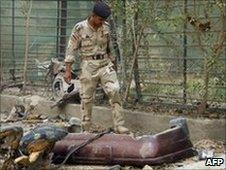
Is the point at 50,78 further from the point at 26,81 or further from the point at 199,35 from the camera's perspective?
the point at 199,35

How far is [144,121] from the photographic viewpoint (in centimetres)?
852

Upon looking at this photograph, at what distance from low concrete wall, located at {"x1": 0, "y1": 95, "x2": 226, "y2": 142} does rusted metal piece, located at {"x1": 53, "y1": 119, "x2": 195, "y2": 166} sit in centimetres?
95

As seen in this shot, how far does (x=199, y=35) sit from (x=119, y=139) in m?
2.19

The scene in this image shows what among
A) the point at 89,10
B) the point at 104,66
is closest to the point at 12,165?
the point at 104,66

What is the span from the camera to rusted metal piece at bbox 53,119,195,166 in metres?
6.60

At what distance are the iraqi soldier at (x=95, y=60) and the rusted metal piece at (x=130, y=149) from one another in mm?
1052

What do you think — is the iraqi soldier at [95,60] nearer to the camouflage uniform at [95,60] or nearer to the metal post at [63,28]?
the camouflage uniform at [95,60]

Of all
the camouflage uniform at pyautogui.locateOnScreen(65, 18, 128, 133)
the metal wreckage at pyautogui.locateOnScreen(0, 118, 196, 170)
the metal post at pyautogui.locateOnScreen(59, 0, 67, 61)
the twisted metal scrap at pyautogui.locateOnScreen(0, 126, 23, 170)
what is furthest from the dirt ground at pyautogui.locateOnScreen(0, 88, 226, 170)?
the camouflage uniform at pyautogui.locateOnScreen(65, 18, 128, 133)

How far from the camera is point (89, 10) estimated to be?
10.6 m

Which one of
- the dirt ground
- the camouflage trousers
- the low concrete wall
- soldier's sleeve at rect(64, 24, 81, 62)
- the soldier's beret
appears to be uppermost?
the soldier's beret

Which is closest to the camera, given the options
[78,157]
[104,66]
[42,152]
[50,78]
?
[42,152]

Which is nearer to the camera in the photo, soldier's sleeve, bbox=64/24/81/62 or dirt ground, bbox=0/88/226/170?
dirt ground, bbox=0/88/226/170

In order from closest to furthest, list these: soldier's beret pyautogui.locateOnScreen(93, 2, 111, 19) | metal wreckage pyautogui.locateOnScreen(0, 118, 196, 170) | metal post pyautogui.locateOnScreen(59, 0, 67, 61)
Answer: metal wreckage pyautogui.locateOnScreen(0, 118, 196, 170)
soldier's beret pyautogui.locateOnScreen(93, 2, 111, 19)
metal post pyautogui.locateOnScreen(59, 0, 67, 61)

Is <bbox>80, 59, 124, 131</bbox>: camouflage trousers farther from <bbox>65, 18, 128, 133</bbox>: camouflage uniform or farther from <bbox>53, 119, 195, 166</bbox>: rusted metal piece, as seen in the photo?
<bbox>53, 119, 195, 166</bbox>: rusted metal piece
